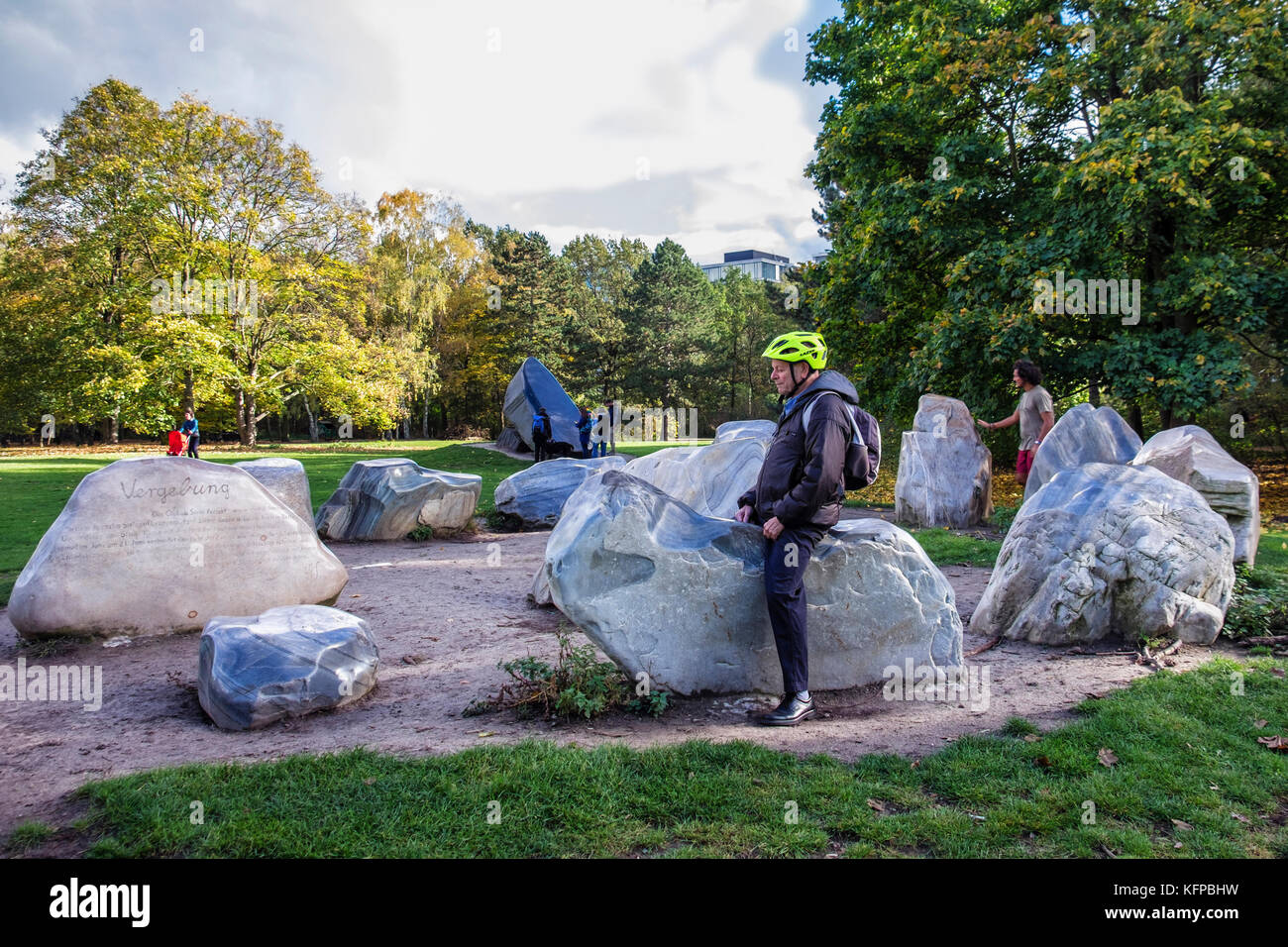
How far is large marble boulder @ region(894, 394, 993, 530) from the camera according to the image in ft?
38.3

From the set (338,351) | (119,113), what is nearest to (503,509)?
(338,351)

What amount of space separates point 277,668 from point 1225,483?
28.1ft

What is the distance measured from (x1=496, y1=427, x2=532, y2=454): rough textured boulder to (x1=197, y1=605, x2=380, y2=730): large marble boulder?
848 inches

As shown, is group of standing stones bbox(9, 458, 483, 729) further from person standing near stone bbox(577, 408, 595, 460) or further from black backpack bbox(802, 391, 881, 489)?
person standing near stone bbox(577, 408, 595, 460)

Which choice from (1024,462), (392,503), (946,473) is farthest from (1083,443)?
(392,503)

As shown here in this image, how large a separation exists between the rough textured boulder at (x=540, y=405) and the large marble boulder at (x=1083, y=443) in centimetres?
1591

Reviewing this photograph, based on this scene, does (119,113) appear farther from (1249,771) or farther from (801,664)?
(1249,771)

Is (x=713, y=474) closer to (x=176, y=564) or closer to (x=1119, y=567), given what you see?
(x=1119, y=567)

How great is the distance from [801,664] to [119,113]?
36.1 meters

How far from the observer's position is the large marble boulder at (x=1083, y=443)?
9.41 m

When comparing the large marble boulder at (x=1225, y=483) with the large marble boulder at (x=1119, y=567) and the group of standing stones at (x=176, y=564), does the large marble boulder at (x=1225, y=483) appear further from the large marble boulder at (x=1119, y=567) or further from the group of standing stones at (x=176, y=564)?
the group of standing stones at (x=176, y=564)

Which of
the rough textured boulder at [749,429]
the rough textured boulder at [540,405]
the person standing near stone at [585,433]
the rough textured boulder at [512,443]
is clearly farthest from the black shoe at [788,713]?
the rough textured boulder at [512,443]

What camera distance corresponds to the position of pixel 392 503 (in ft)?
37.5
